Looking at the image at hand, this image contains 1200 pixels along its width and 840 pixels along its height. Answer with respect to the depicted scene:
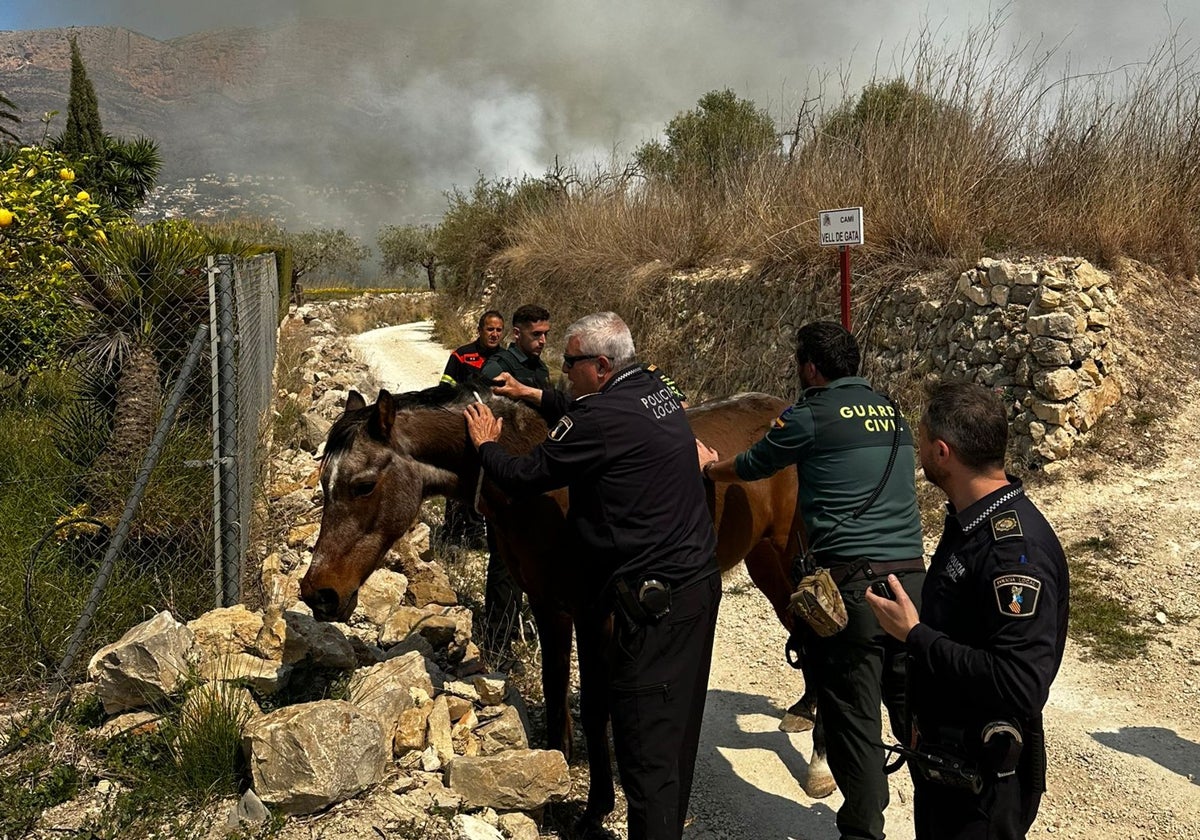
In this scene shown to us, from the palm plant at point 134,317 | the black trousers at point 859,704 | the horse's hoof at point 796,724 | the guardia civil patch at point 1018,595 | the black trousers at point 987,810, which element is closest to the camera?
the guardia civil patch at point 1018,595

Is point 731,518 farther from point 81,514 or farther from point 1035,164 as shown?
point 1035,164

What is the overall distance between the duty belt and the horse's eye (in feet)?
6.40

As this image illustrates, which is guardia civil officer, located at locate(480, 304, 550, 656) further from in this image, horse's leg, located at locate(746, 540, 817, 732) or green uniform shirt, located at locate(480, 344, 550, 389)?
horse's leg, located at locate(746, 540, 817, 732)

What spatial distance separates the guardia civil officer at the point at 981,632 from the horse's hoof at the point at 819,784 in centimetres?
193

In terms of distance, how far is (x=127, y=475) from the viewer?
5.46 m

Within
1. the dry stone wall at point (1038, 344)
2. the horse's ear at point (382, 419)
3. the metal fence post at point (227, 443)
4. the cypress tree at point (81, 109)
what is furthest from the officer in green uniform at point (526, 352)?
the cypress tree at point (81, 109)

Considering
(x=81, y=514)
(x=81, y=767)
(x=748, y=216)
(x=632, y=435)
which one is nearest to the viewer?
(x=632, y=435)

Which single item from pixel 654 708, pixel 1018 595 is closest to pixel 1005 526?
pixel 1018 595

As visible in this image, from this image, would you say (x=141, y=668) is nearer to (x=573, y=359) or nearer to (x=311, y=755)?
(x=311, y=755)

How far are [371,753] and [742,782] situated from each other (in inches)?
77.7

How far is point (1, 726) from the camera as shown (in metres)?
4.00

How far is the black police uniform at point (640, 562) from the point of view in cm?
304

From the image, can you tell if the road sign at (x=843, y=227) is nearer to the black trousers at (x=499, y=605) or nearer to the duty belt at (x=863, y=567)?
the black trousers at (x=499, y=605)

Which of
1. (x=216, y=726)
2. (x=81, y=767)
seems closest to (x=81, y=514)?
(x=81, y=767)
